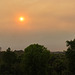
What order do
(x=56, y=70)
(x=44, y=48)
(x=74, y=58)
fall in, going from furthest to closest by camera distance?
(x=56, y=70) → (x=44, y=48) → (x=74, y=58)

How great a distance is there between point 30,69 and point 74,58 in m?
11.8

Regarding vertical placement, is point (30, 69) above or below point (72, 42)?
below

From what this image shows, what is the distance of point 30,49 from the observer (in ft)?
187

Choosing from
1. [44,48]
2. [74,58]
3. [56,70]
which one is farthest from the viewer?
[56,70]

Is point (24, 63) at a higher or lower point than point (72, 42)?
lower

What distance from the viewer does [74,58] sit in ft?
178

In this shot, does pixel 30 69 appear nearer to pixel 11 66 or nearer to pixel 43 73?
pixel 43 73

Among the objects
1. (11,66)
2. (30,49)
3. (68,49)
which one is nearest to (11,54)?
(11,66)

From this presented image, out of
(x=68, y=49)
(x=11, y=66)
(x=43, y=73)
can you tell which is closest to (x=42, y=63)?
(x=43, y=73)

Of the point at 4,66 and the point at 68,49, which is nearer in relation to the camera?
the point at 68,49

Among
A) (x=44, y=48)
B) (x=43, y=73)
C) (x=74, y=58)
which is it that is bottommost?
(x=43, y=73)

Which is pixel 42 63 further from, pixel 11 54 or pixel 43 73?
pixel 11 54

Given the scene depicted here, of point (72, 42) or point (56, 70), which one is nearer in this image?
point (72, 42)

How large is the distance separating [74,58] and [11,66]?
2116 cm
